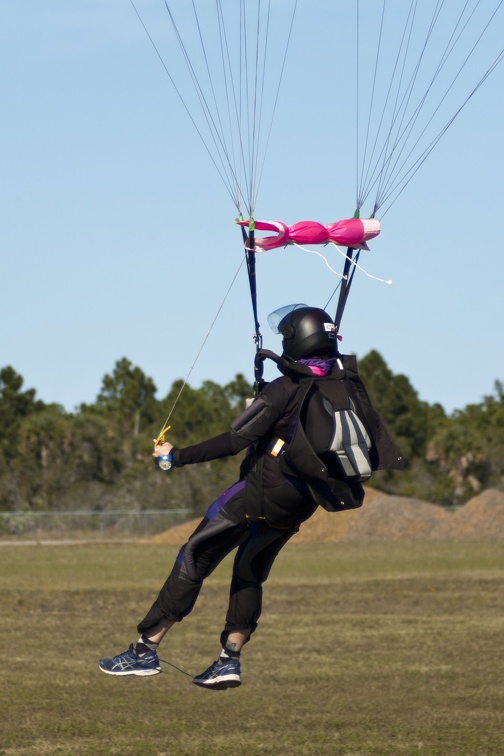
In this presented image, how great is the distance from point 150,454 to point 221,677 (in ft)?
189

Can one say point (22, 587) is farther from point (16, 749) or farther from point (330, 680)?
point (16, 749)

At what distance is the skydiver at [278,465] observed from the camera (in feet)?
28.7

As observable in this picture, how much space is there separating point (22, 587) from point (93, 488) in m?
29.6

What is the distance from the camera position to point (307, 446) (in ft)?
28.4

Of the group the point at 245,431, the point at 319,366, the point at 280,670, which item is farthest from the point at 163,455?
the point at 280,670

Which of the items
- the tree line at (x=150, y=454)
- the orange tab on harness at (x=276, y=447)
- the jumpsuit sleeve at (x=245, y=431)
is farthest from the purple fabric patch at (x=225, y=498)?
the tree line at (x=150, y=454)

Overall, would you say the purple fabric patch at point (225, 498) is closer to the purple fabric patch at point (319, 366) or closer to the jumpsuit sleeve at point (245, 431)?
the jumpsuit sleeve at point (245, 431)

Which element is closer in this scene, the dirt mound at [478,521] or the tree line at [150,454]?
the dirt mound at [478,521]

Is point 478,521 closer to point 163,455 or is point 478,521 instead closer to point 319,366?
point 319,366

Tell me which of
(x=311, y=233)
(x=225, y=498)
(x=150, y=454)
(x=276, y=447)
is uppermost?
(x=150, y=454)

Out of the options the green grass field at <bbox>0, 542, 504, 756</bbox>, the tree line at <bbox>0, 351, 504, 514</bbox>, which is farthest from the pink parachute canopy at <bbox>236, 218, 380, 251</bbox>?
the tree line at <bbox>0, 351, 504, 514</bbox>

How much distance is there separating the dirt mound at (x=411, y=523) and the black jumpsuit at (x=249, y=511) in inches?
1661

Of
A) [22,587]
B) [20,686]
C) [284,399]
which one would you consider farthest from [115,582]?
[284,399]

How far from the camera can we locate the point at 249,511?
9109 mm
